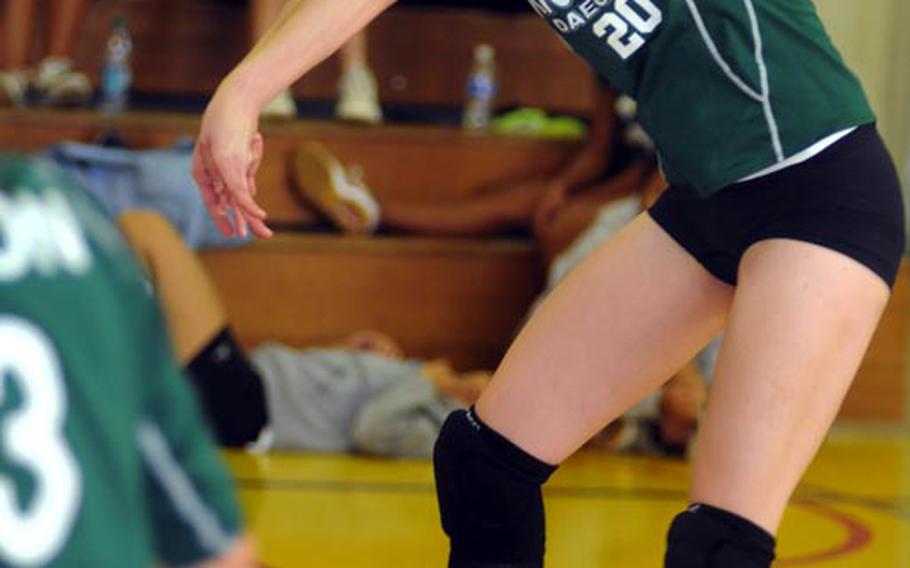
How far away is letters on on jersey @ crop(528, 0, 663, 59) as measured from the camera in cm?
183

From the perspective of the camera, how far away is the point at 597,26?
6.07ft

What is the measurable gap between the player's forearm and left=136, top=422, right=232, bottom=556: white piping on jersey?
74 centimetres

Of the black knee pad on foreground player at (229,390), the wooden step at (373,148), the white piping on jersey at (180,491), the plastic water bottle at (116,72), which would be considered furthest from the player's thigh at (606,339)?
the plastic water bottle at (116,72)

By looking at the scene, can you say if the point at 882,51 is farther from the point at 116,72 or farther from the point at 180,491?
the point at 180,491

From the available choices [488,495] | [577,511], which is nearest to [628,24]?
[488,495]

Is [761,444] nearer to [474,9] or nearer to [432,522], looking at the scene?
[432,522]

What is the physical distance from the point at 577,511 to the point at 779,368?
183 centimetres

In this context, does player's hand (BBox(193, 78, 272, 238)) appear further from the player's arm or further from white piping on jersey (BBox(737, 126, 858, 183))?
white piping on jersey (BBox(737, 126, 858, 183))

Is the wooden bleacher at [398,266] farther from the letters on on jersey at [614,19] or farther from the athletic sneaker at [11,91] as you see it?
the letters on on jersey at [614,19]

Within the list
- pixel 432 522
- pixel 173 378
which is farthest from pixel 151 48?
pixel 173 378

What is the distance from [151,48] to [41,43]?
0.37 metres

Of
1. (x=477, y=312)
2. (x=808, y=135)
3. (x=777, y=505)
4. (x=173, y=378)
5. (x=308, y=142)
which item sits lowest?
(x=477, y=312)

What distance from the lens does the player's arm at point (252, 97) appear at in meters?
1.65

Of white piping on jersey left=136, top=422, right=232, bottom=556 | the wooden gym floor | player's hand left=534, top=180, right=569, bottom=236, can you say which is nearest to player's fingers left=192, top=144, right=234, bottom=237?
white piping on jersey left=136, top=422, right=232, bottom=556
